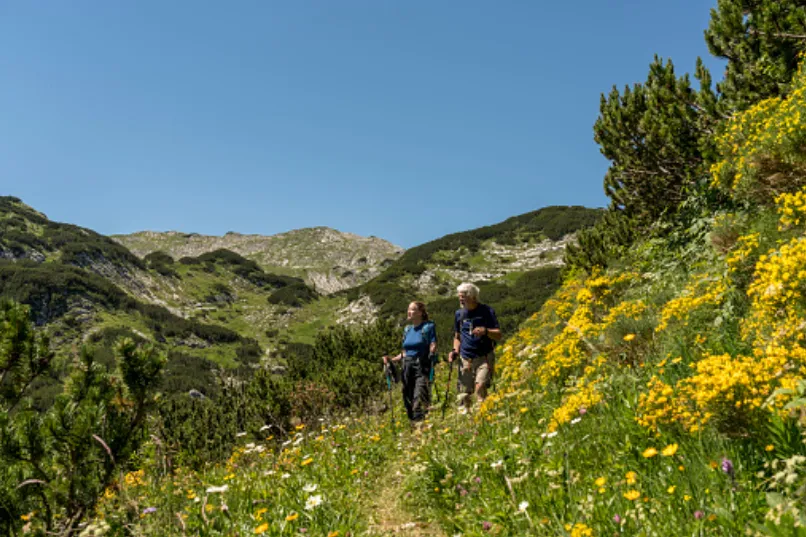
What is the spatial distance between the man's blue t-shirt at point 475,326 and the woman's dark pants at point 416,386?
0.76m

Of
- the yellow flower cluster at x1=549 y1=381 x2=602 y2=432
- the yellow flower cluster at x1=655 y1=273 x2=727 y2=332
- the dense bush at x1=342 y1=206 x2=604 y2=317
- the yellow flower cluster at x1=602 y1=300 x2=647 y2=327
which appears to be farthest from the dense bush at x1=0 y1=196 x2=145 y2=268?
the yellow flower cluster at x1=655 y1=273 x2=727 y2=332

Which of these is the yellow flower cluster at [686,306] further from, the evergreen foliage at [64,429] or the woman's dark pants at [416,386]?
the evergreen foliage at [64,429]

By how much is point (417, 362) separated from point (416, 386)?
1.29 feet

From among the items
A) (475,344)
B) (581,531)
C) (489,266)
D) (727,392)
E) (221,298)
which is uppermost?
(221,298)

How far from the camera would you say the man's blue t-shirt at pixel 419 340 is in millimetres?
8156

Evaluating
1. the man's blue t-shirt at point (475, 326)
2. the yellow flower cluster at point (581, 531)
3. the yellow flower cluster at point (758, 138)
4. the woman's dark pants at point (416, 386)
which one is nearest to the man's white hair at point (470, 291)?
the man's blue t-shirt at point (475, 326)

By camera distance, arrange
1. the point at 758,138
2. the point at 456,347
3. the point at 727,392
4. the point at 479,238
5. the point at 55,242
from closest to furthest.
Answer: the point at 727,392, the point at 758,138, the point at 456,347, the point at 479,238, the point at 55,242

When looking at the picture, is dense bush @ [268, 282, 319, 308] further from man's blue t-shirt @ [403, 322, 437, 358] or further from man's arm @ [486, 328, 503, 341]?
man's arm @ [486, 328, 503, 341]

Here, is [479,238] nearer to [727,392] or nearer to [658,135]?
[658,135]

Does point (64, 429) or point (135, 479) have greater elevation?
point (64, 429)

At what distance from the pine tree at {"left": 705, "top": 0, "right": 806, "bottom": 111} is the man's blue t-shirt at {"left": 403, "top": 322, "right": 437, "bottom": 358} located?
25.9 ft

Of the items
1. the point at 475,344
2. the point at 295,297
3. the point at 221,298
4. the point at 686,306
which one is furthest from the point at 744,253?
the point at 221,298

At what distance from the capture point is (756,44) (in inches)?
405

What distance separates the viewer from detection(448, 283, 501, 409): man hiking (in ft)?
24.6
